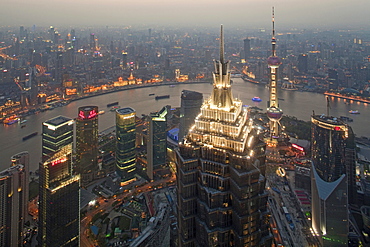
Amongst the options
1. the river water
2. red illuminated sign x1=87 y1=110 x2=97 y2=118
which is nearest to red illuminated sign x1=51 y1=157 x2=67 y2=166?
red illuminated sign x1=87 y1=110 x2=97 y2=118

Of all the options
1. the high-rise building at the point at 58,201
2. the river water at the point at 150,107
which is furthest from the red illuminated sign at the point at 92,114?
the high-rise building at the point at 58,201

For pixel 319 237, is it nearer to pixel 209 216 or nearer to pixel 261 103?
pixel 209 216

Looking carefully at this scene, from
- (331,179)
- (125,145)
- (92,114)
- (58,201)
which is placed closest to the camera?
(58,201)

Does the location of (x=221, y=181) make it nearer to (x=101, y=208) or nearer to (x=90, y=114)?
→ (x=101, y=208)

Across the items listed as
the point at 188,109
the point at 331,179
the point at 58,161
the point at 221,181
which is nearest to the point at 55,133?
the point at 58,161

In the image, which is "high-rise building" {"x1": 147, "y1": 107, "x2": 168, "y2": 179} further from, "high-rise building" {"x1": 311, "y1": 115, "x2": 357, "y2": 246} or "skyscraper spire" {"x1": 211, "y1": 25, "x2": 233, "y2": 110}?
"skyscraper spire" {"x1": 211, "y1": 25, "x2": 233, "y2": 110}
